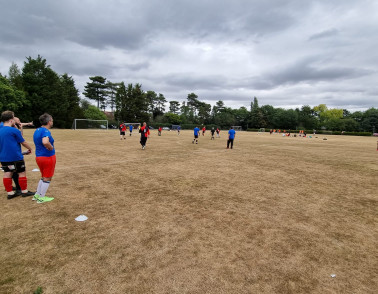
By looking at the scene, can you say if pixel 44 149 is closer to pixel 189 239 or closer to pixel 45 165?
pixel 45 165

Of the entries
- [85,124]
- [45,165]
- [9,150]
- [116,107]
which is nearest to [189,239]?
[45,165]

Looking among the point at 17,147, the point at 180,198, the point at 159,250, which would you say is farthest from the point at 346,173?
the point at 17,147

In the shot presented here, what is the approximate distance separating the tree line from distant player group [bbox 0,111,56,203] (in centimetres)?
4877

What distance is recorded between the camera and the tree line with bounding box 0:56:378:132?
4912 centimetres

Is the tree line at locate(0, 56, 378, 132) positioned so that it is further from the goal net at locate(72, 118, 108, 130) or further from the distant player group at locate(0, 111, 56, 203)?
the distant player group at locate(0, 111, 56, 203)

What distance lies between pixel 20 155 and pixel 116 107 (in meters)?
76.2

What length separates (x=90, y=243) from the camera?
3377 millimetres

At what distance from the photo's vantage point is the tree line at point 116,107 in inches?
1934

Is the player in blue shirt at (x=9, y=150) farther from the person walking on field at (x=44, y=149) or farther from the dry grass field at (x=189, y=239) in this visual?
the person walking on field at (x=44, y=149)

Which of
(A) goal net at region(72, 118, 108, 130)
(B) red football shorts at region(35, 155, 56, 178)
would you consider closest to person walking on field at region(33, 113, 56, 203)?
(B) red football shorts at region(35, 155, 56, 178)

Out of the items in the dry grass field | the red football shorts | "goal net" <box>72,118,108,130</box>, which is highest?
"goal net" <box>72,118,108,130</box>

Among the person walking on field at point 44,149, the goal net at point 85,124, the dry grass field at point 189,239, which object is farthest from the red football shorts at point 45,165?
the goal net at point 85,124

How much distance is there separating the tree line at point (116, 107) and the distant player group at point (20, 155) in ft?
160

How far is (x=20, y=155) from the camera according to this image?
5.07 metres
